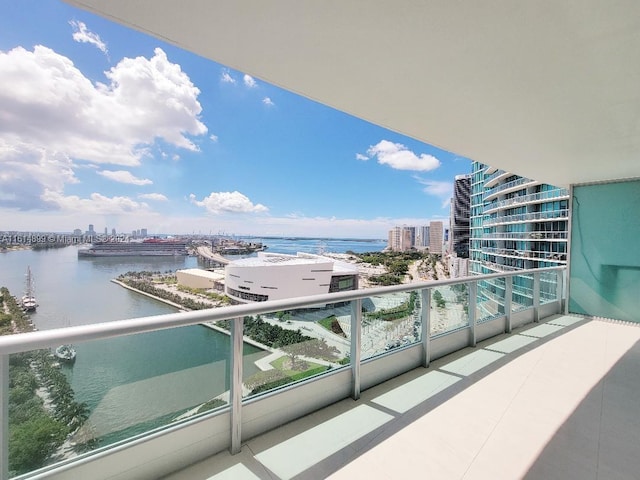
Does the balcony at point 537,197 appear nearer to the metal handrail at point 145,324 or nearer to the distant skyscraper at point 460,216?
the distant skyscraper at point 460,216

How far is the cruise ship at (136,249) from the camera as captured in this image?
3638 centimetres

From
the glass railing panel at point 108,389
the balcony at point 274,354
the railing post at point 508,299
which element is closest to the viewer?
the glass railing panel at point 108,389

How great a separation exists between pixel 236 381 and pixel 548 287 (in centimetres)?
598

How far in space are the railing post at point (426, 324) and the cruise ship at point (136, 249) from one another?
41105mm

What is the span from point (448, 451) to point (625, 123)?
10.7ft

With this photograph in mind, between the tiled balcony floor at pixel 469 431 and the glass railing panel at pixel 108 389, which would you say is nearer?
the glass railing panel at pixel 108 389

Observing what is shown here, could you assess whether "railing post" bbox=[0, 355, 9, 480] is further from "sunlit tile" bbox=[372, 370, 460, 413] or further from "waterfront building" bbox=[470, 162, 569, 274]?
"waterfront building" bbox=[470, 162, 569, 274]

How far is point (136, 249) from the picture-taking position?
38.3 m

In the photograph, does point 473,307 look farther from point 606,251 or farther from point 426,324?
point 606,251

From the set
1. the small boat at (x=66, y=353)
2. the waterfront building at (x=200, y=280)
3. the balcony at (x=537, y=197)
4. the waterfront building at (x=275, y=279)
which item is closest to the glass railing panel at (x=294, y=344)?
the small boat at (x=66, y=353)

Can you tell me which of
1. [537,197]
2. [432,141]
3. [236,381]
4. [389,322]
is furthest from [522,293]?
[537,197]

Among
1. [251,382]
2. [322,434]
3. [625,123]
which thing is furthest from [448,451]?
[625,123]

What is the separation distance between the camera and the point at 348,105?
2697 millimetres

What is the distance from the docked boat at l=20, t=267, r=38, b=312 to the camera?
2516 centimetres
